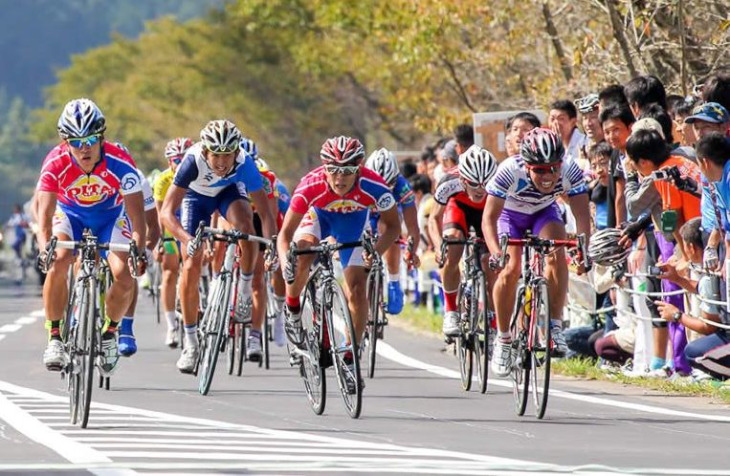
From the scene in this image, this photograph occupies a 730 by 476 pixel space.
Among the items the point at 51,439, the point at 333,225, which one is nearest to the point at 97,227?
the point at 333,225

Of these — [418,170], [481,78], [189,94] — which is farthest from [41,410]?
[189,94]

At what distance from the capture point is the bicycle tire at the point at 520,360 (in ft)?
41.9

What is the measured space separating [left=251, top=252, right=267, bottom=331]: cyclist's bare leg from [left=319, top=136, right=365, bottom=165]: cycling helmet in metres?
2.75

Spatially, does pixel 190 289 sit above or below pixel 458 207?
below

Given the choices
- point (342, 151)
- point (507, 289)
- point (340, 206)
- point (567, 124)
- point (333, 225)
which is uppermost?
point (567, 124)

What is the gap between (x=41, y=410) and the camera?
1316 cm

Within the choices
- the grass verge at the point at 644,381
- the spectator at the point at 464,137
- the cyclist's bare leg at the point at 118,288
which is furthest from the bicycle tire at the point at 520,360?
the spectator at the point at 464,137

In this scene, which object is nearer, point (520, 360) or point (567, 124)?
point (520, 360)

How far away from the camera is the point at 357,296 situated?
44.8ft

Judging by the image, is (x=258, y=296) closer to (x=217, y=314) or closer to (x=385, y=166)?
(x=217, y=314)

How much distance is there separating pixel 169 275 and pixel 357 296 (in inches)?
226

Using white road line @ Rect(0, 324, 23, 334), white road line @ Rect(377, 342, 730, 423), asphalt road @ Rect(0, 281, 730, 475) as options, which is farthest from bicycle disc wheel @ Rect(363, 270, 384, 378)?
white road line @ Rect(0, 324, 23, 334)

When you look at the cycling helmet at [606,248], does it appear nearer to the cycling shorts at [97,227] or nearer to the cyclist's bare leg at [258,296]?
the cyclist's bare leg at [258,296]

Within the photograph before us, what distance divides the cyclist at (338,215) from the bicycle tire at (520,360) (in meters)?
1.10
